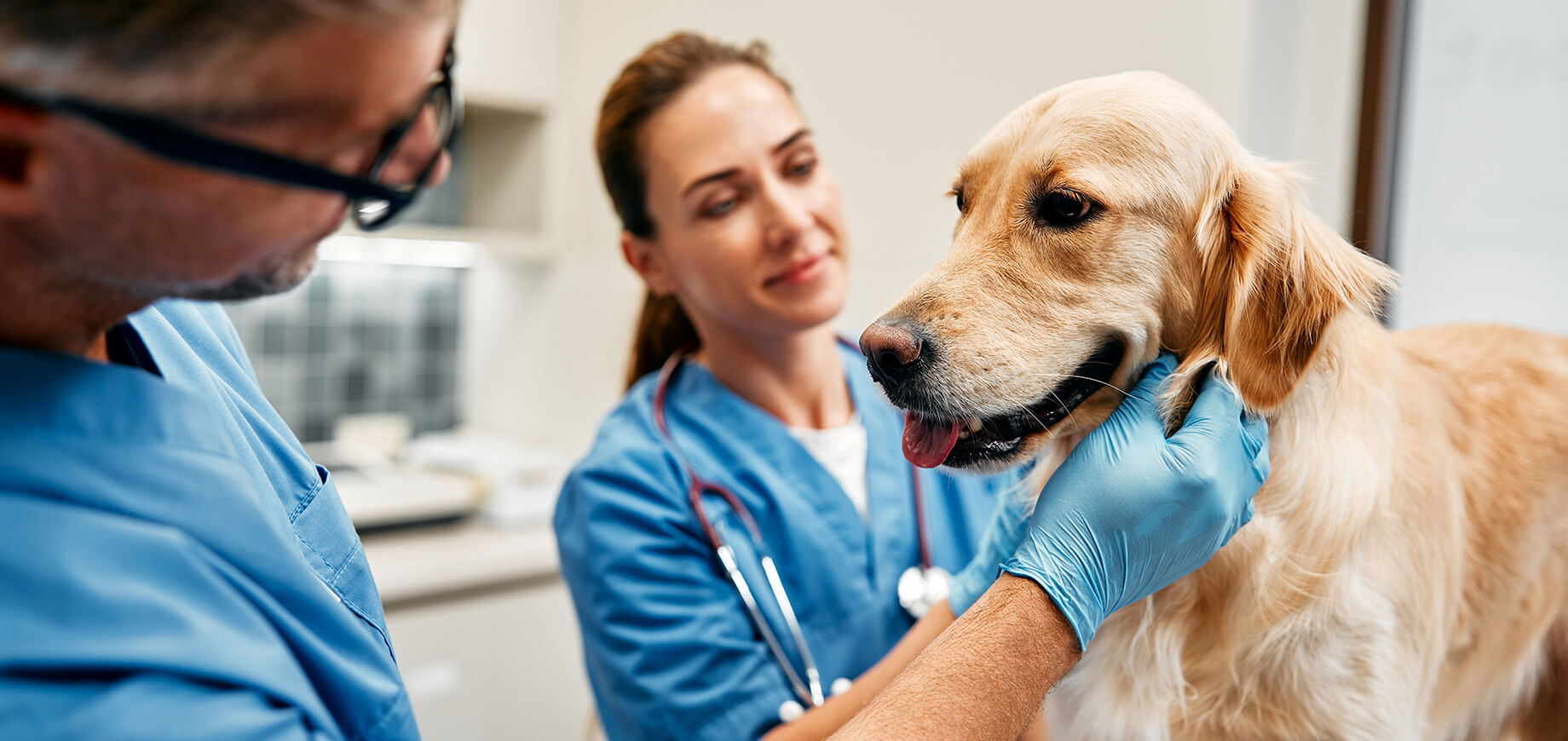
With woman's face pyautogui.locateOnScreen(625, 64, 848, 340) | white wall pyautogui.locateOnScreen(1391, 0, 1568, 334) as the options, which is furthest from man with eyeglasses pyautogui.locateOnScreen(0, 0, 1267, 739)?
white wall pyautogui.locateOnScreen(1391, 0, 1568, 334)

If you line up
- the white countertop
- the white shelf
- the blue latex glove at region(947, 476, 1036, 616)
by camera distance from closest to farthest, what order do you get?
the blue latex glove at region(947, 476, 1036, 616), the white countertop, the white shelf

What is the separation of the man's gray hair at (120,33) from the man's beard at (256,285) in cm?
12

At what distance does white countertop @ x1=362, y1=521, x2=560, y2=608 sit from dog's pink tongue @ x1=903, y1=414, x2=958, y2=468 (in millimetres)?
1493

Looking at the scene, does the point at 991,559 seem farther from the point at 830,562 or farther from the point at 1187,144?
the point at 1187,144

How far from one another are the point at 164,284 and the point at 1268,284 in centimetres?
79

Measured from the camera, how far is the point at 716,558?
1.15m

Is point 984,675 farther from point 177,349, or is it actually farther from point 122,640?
point 177,349

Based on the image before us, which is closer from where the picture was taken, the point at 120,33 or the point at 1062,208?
the point at 120,33

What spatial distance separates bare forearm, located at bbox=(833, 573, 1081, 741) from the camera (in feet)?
2.22

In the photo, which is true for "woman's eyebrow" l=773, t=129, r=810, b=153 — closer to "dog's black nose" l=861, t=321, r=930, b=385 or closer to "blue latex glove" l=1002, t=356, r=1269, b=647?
"dog's black nose" l=861, t=321, r=930, b=385

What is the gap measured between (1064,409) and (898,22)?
1.40 m

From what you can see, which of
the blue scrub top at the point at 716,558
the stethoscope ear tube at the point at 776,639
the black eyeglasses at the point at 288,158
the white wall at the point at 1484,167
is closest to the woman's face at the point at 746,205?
the blue scrub top at the point at 716,558

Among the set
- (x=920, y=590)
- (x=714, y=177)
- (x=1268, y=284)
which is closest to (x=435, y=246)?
(x=714, y=177)

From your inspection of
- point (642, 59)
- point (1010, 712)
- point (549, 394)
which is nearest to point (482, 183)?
point (549, 394)
